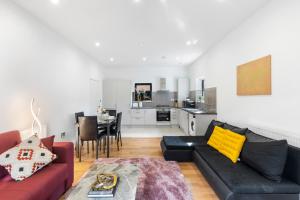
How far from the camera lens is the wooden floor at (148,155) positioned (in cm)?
239

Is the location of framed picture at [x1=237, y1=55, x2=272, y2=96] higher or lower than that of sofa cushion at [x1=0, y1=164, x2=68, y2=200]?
higher

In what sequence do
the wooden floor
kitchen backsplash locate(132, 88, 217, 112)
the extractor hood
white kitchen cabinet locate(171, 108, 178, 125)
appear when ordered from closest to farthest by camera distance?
the wooden floor → kitchen backsplash locate(132, 88, 217, 112) → white kitchen cabinet locate(171, 108, 178, 125) → the extractor hood

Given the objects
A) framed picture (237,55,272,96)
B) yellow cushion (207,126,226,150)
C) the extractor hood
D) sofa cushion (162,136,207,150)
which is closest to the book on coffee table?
sofa cushion (162,136,207,150)

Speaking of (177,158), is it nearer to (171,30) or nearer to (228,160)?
(228,160)

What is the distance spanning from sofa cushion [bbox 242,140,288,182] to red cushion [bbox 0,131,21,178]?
9.76 feet

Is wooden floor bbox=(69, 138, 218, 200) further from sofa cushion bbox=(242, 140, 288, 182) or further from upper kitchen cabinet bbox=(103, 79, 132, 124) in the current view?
upper kitchen cabinet bbox=(103, 79, 132, 124)

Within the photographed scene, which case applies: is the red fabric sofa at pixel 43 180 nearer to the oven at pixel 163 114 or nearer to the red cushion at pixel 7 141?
the red cushion at pixel 7 141

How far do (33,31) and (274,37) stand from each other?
12.6 ft

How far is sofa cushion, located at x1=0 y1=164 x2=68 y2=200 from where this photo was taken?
1561 mm

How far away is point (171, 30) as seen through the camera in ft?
11.5

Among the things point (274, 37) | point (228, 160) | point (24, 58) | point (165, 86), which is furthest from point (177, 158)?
point (165, 86)

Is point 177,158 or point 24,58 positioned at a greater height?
point 24,58

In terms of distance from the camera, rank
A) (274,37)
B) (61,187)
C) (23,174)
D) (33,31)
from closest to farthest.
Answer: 1. (23,174)
2. (61,187)
3. (274,37)
4. (33,31)

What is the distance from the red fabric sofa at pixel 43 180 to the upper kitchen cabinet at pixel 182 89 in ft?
17.9
